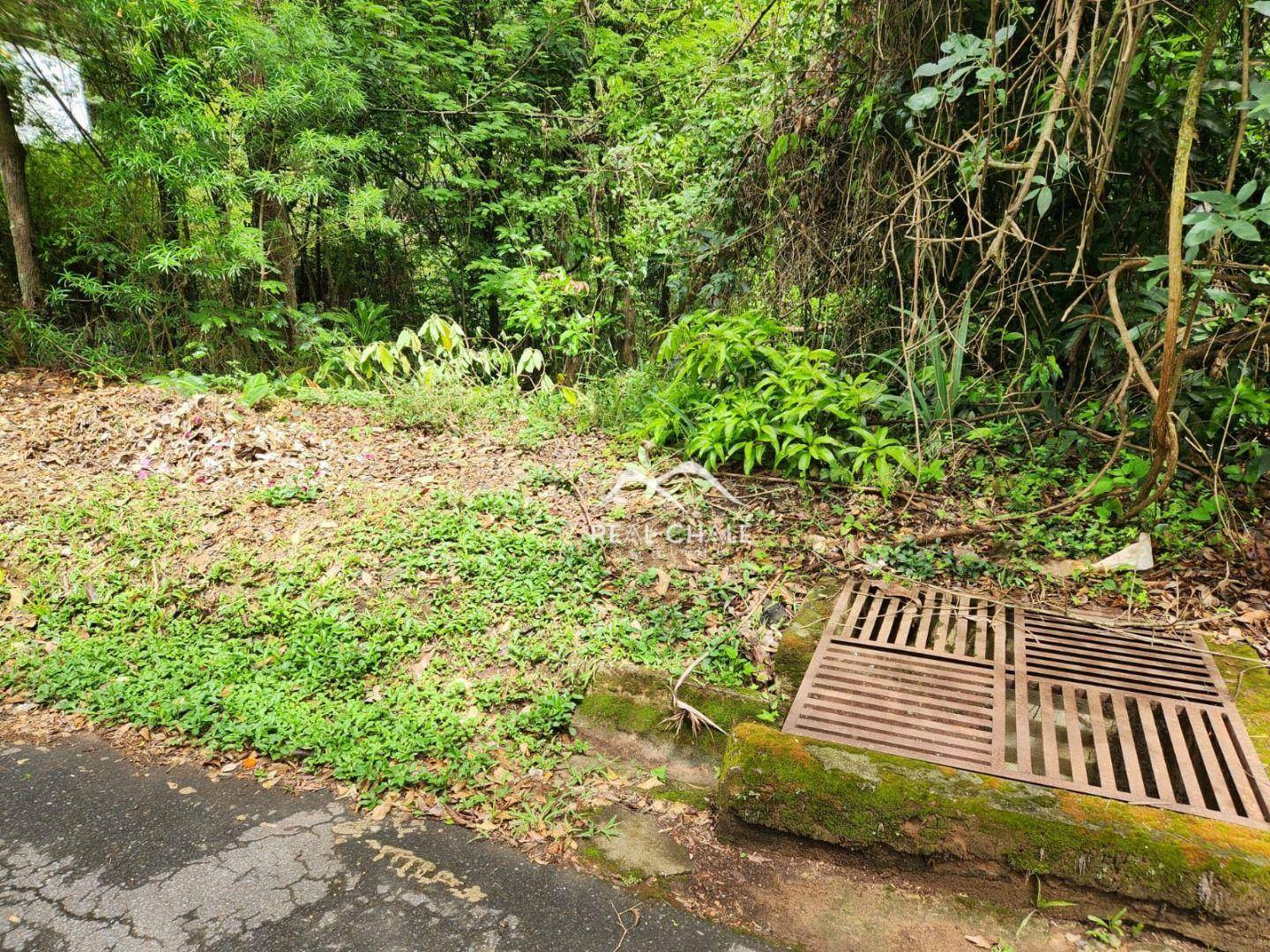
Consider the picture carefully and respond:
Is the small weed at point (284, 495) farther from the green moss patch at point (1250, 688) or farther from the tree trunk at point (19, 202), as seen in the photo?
the green moss patch at point (1250, 688)

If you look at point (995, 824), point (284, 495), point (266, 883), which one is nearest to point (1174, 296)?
point (995, 824)

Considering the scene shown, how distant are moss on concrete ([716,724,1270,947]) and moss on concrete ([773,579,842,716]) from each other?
0.41 metres

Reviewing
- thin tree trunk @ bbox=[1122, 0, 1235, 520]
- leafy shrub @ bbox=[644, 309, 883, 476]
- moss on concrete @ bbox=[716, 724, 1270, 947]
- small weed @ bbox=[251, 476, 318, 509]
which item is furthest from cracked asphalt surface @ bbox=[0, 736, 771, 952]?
thin tree trunk @ bbox=[1122, 0, 1235, 520]

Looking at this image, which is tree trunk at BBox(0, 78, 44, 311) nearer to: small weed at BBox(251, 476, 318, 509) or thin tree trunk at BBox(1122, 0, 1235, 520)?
small weed at BBox(251, 476, 318, 509)

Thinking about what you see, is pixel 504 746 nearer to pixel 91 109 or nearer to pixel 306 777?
pixel 306 777

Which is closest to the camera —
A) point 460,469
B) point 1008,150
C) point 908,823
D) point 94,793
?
point 908,823

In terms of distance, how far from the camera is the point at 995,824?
77.0 inches

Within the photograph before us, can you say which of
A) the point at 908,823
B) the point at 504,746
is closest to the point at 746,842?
the point at 908,823

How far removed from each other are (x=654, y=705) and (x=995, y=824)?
1.17m

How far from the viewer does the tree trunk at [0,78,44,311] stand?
17.9 feet

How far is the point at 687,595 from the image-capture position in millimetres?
3225

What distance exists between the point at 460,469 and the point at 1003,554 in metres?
2.92

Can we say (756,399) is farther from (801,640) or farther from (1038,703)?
(1038,703)

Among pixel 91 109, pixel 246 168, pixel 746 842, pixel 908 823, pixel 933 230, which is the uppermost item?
pixel 91 109
